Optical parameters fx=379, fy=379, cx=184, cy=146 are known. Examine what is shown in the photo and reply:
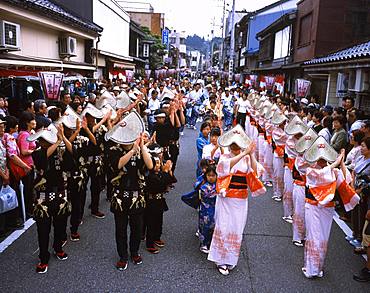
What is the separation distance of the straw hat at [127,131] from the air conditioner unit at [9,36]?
703cm

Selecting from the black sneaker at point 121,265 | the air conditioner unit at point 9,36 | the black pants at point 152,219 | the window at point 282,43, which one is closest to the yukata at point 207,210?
the black pants at point 152,219

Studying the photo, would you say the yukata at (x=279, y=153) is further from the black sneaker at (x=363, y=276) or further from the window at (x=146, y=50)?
the window at (x=146, y=50)

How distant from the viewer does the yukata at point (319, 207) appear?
4.50 m

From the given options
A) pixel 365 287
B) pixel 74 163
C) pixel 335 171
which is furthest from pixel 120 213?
pixel 365 287

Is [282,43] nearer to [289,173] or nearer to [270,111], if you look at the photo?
[270,111]

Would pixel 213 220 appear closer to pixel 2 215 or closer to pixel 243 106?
pixel 2 215

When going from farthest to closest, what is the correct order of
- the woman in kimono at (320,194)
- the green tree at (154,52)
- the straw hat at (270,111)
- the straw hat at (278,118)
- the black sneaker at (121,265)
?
the green tree at (154,52)
the straw hat at (270,111)
the straw hat at (278,118)
the black sneaker at (121,265)
the woman in kimono at (320,194)

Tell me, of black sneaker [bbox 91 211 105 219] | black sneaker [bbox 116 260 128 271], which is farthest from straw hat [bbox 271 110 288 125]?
black sneaker [bbox 116 260 128 271]

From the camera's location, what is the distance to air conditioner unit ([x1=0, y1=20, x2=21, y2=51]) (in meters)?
9.74

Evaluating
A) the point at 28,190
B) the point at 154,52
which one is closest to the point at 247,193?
the point at 28,190

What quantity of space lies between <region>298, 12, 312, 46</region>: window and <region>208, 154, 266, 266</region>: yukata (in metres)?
15.8

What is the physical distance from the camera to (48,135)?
447 cm

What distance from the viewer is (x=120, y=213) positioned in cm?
462

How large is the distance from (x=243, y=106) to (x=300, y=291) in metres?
10.8
